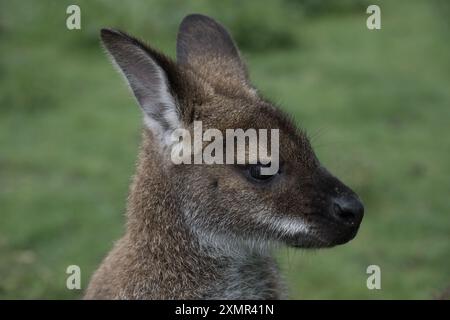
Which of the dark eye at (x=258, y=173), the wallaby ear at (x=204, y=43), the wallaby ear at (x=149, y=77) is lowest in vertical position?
the dark eye at (x=258, y=173)

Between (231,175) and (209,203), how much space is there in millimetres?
196

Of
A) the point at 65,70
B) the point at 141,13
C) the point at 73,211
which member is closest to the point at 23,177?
the point at 73,211

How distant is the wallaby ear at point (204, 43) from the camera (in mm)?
5586

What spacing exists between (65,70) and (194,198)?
7.54 meters

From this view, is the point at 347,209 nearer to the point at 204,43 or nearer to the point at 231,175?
the point at 231,175

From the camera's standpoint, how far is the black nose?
15.3ft

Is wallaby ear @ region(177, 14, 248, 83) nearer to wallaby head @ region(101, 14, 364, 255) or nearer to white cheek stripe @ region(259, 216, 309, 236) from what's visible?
wallaby head @ region(101, 14, 364, 255)

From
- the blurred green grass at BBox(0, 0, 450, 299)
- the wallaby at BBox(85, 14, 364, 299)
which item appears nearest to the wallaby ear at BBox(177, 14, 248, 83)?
the wallaby at BBox(85, 14, 364, 299)

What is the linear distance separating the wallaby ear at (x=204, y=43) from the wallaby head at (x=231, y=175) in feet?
1.84

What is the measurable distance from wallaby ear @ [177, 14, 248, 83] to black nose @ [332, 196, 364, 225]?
1.26 meters

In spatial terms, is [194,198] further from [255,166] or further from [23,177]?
[23,177]

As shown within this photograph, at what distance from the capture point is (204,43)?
5656mm

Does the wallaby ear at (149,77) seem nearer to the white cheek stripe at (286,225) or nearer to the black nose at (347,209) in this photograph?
the white cheek stripe at (286,225)

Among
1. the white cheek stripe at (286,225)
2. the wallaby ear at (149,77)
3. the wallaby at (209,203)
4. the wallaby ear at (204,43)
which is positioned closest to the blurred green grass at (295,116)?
the wallaby at (209,203)
